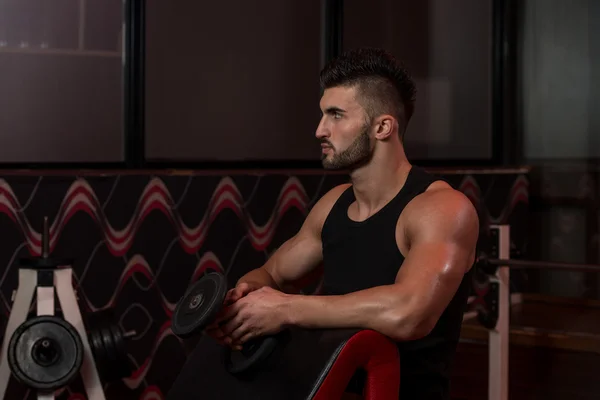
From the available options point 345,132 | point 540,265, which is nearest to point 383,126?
point 345,132

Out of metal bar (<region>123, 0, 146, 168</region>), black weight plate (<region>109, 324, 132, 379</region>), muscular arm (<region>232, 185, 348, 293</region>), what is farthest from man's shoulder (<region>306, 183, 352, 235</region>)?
metal bar (<region>123, 0, 146, 168</region>)

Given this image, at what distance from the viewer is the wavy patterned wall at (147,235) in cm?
350

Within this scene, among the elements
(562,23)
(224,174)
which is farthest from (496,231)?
(562,23)

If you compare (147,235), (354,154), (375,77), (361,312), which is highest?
(375,77)

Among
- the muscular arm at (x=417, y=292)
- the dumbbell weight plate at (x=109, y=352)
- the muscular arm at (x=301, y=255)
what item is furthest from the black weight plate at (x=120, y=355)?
the muscular arm at (x=417, y=292)

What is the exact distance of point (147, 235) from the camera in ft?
12.4

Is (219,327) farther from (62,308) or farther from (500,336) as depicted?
(500,336)

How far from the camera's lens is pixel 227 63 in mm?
4172

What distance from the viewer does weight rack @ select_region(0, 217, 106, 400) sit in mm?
3057

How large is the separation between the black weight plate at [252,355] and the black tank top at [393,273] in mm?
302

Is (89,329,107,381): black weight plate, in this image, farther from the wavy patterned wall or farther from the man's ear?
the man's ear

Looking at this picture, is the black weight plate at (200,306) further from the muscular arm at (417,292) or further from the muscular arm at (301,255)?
the muscular arm at (301,255)

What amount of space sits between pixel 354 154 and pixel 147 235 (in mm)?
1702

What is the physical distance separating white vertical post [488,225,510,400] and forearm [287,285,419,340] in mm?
1614
